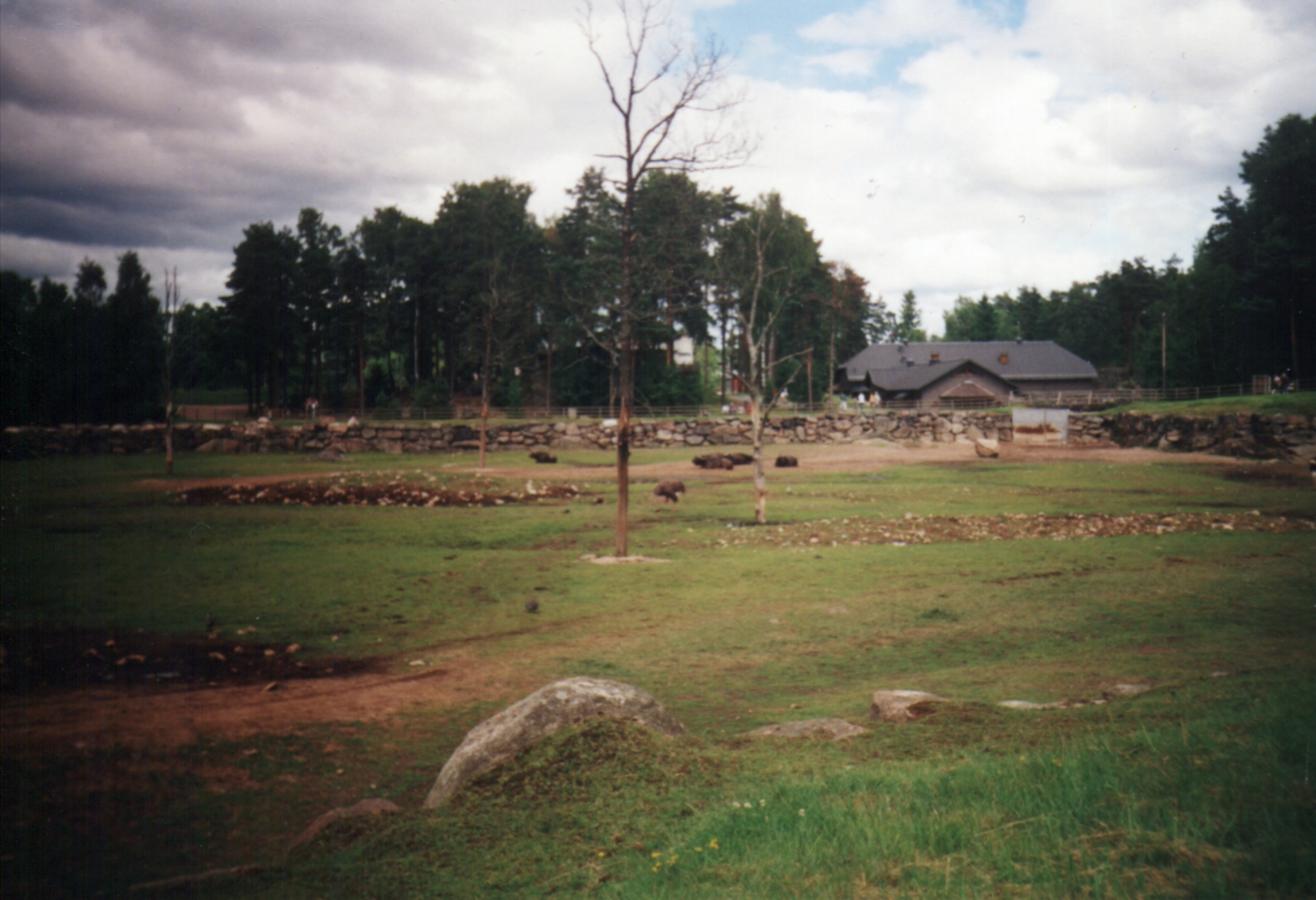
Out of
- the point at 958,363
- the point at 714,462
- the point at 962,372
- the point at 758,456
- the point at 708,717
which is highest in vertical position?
the point at 958,363

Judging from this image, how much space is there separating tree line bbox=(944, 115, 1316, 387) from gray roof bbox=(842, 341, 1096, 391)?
6.92m

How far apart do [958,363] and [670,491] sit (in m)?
60.4

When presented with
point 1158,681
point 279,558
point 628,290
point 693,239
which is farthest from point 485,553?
point 693,239

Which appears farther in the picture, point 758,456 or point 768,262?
point 768,262

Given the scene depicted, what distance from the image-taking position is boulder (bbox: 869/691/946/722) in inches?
278

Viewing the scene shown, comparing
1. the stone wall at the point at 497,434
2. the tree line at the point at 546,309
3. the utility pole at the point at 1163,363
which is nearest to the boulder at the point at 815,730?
the tree line at the point at 546,309

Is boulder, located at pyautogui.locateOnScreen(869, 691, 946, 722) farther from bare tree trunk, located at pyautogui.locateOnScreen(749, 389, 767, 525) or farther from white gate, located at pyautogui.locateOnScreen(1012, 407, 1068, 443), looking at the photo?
white gate, located at pyautogui.locateOnScreen(1012, 407, 1068, 443)

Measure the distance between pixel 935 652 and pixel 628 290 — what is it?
906cm

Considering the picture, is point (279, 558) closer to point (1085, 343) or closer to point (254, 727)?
point (254, 727)

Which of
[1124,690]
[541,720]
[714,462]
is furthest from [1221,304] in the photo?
[541,720]

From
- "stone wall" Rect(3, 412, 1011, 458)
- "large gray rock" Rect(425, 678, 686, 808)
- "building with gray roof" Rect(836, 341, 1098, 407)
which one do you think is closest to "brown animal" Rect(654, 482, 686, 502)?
"stone wall" Rect(3, 412, 1011, 458)

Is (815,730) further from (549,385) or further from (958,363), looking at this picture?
(958,363)

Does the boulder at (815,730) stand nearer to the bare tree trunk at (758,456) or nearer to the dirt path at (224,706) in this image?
the dirt path at (224,706)

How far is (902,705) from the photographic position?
7.26 meters
